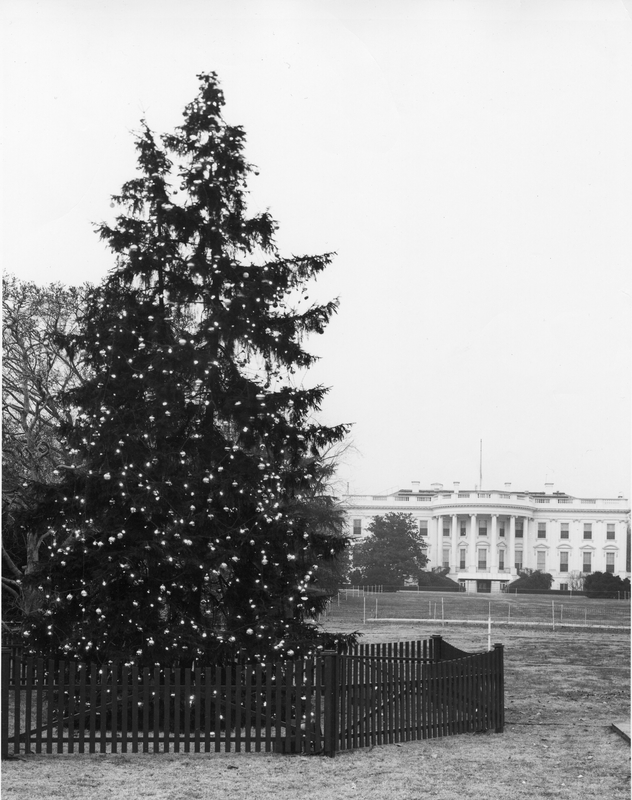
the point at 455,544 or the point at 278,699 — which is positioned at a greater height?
the point at 278,699

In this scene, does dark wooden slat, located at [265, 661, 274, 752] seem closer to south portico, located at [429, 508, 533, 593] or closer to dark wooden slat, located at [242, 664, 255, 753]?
dark wooden slat, located at [242, 664, 255, 753]

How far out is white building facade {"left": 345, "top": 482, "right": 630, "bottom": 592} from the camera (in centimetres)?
10794

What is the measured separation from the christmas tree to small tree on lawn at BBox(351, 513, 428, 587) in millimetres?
62579

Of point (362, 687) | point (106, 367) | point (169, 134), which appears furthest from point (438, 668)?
point (169, 134)

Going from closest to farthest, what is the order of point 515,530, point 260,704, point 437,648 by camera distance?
1. point 260,704
2. point 437,648
3. point 515,530

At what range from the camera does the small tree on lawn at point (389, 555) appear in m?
78.2

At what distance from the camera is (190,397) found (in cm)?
1381

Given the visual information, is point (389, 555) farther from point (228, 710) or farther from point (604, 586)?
point (228, 710)

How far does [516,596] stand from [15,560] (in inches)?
2193

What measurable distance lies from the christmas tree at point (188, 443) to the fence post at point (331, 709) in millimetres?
1827

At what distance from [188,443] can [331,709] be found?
4449 mm

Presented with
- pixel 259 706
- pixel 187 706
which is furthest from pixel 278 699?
pixel 187 706

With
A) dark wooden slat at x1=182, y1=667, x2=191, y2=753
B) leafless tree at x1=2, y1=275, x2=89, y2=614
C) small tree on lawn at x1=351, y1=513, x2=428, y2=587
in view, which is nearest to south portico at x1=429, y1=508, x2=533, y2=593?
small tree on lawn at x1=351, y1=513, x2=428, y2=587

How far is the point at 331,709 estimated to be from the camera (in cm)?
1063
